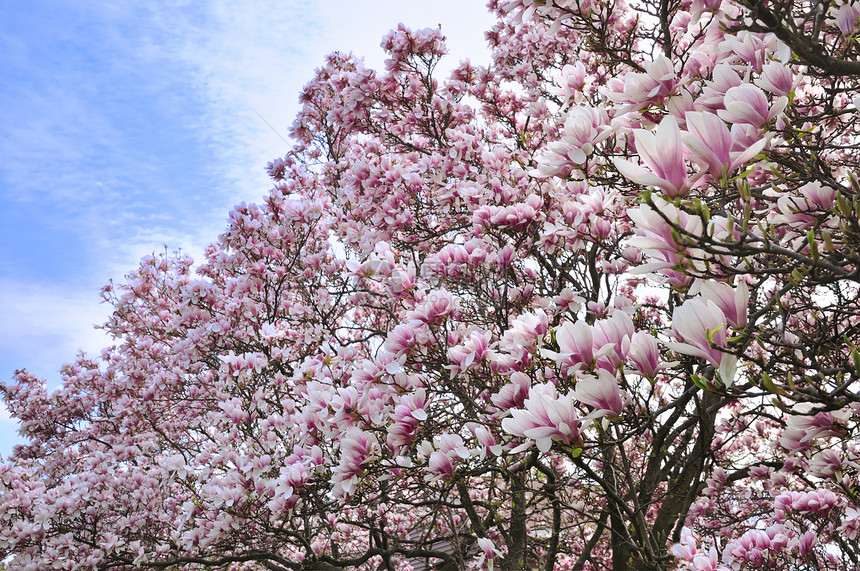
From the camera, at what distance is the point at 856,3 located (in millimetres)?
1792

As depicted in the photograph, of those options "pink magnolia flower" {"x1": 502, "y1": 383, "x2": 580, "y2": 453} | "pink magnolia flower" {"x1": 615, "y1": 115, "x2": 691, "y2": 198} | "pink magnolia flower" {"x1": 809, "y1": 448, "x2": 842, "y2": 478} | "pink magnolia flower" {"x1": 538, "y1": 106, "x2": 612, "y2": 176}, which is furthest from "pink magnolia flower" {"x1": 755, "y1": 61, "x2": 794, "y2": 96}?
"pink magnolia flower" {"x1": 809, "y1": 448, "x2": 842, "y2": 478}

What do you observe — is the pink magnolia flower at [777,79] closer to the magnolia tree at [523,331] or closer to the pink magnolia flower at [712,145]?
the magnolia tree at [523,331]

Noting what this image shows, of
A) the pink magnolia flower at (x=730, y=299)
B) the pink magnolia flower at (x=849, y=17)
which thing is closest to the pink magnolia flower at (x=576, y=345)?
the pink magnolia flower at (x=730, y=299)

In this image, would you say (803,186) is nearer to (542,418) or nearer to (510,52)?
(542,418)

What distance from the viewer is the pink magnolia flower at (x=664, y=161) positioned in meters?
1.25

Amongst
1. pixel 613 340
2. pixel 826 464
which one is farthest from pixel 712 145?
pixel 826 464

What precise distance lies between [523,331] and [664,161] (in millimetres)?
1020

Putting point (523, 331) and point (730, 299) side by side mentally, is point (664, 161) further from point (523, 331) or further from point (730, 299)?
point (523, 331)

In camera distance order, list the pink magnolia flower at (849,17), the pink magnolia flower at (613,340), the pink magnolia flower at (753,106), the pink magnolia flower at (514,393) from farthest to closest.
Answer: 1. the pink magnolia flower at (514,393)
2. the pink magnolia flower at (849,17)
3. the pink magnolia flower at (613,340)
4. the pink magnolia flower at (753,106)

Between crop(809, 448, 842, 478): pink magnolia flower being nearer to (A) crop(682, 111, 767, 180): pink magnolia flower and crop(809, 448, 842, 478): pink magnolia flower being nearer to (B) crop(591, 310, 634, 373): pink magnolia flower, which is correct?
(B) crop(591, 310, 634, 373): pink magnolia flower

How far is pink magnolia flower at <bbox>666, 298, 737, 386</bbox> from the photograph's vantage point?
129 centimetres

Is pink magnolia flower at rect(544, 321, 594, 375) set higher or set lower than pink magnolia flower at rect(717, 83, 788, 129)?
lower

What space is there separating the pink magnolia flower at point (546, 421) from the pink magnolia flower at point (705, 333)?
1.19 ft

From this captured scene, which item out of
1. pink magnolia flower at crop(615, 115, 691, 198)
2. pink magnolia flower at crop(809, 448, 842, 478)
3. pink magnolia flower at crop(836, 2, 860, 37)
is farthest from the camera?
pink magnolia flower at crop(809, 448, 842, 478)
